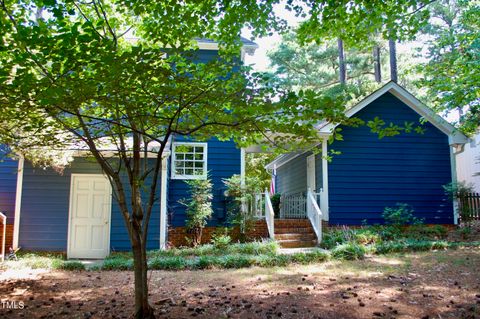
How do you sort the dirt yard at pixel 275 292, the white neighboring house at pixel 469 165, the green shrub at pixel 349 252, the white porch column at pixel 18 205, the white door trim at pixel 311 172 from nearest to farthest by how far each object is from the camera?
1. the dirt yard at pixel 275 292
2. the green shrub at pixel 349 252
3. the white porch column at pixel 18 205
4. the white door trim at pixel 311 172
5. the white neighboring house at pixel 469 165

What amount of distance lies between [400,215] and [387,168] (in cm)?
160

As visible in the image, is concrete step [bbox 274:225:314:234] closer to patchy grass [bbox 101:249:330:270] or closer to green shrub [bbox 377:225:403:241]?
green shrub [bbox 377:225:403:241]

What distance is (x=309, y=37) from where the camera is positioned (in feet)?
24.6

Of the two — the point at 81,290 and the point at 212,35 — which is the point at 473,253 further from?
the point at 81,290

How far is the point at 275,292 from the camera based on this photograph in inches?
213

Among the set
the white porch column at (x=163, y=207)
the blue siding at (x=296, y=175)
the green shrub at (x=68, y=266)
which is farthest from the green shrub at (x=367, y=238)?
the green shrub at (x=68, y=266)

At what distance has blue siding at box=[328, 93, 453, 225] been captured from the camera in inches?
461

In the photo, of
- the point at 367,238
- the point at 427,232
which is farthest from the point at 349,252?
the point at 427,232

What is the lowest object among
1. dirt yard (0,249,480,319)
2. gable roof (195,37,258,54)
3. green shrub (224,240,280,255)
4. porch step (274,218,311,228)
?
dirt yard (0,249,480,319)

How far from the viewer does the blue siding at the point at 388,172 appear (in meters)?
11.7

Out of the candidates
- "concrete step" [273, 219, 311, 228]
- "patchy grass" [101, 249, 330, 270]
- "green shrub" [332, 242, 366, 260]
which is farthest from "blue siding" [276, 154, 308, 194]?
"patchy grass" [101, 249, 330, 270]

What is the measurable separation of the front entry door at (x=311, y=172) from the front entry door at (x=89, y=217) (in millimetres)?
6532

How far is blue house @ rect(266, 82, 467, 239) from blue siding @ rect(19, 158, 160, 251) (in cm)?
541

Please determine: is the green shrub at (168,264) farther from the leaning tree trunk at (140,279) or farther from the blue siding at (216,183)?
the leaning tree trunk at (140,279)
